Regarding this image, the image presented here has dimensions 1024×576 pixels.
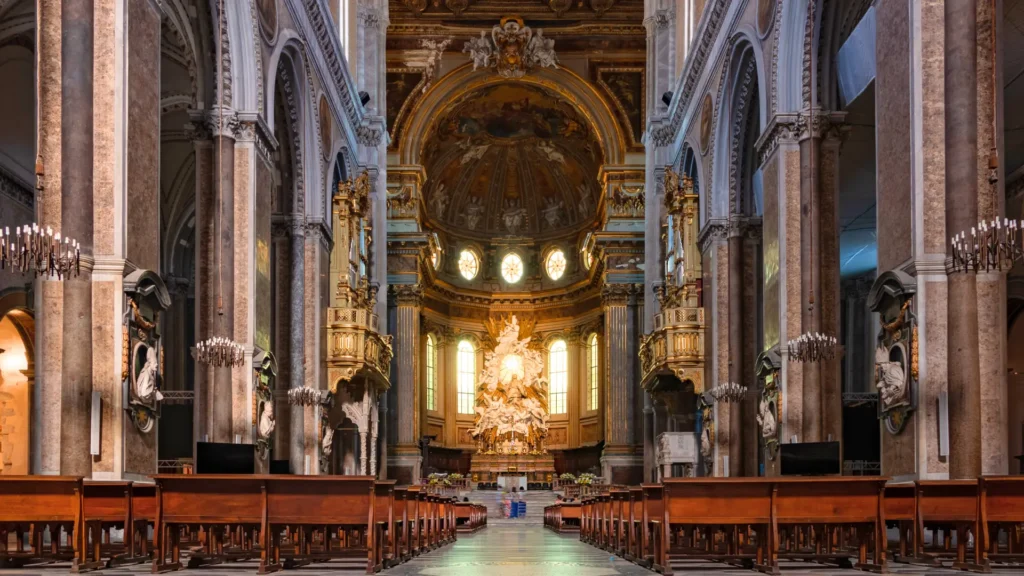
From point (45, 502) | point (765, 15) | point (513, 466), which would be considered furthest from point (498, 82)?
point (45, 502)

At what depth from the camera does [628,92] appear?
135 ft

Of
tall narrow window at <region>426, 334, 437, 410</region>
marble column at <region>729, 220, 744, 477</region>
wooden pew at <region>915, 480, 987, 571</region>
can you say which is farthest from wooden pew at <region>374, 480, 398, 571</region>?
tall narrow window at <region>426, 334, 437, 410</region>

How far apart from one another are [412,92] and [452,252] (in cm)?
843

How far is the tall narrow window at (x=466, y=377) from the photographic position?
157ft

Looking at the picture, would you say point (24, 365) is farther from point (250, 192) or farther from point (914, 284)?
point (914, 284)

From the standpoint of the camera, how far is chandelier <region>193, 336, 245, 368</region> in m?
17.4

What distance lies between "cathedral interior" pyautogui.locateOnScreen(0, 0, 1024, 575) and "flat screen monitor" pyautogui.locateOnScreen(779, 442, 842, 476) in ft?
0.14

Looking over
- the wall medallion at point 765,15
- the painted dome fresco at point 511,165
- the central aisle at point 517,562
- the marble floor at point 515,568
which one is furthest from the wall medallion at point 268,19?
the painted dome fresco at point 511,165

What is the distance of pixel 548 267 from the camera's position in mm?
48188

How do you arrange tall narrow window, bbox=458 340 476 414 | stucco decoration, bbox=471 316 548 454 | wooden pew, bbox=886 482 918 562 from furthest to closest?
1. tall narrow window, bbox=458 340 476 414
2. stucco decoration, bbox=471 316 548 454
3. wooden pew, bbox=886 482 918 562

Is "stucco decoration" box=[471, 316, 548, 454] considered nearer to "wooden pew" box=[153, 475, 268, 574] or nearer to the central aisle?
the central aisle

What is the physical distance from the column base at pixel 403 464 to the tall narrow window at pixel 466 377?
28.2 feet

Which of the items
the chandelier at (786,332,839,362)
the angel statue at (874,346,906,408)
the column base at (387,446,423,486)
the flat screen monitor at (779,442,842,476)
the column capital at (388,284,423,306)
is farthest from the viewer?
the column capital at (388,284,423,306)

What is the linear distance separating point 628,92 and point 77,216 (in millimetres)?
30039
